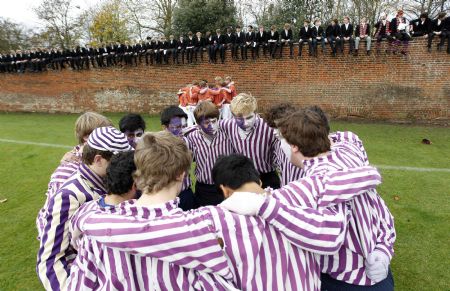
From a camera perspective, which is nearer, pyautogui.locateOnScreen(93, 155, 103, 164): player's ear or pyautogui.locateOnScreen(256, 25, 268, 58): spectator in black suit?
pyautogui.locateOnScreen(93, 155, 103, 164): player's ear

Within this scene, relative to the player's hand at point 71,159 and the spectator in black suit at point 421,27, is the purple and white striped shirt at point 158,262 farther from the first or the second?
the spectator in black suit at point 421,27

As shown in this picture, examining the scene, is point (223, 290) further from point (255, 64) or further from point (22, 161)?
point (255, 64)

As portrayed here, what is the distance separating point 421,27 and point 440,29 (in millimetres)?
632

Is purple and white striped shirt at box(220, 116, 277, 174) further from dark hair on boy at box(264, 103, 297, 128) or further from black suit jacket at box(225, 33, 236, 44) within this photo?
black suit jacket at box(225, 33, 236, 44)

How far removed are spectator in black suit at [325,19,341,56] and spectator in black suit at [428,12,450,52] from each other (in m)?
3.13

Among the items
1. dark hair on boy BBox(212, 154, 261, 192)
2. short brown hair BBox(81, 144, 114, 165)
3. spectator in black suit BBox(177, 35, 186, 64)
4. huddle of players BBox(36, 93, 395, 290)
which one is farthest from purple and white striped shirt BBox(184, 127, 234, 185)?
spectator in black suit BBox(177, 35, 186, 64)

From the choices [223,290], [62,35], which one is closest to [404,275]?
[223,290]

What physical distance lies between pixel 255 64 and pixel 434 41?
6.93m

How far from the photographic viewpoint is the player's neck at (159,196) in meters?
1.82

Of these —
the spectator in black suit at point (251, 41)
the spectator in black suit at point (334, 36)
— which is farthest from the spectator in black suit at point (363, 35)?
the spectator in black suit at point (251, 41)

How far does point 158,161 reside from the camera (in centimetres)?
192

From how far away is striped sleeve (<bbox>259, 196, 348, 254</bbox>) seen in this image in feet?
5.50

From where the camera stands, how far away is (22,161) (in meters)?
10.1

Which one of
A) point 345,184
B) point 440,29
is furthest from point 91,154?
point 440,29
